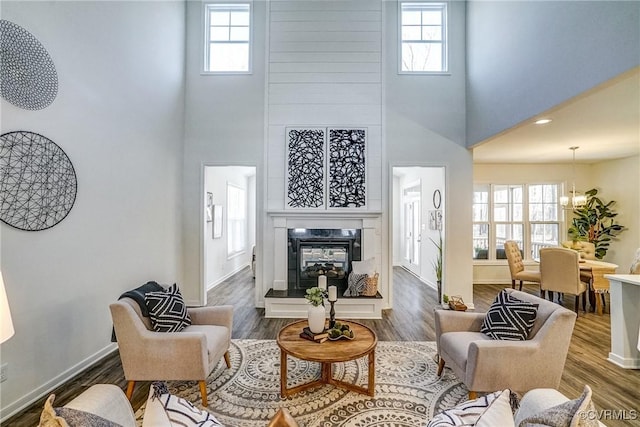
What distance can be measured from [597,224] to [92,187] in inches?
337

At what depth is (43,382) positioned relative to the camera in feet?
8.00

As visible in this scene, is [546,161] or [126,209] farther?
[546,161]

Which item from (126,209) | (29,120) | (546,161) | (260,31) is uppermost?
(260,31)

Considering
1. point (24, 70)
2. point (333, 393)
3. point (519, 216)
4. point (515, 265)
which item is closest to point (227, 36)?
point (24, 70)

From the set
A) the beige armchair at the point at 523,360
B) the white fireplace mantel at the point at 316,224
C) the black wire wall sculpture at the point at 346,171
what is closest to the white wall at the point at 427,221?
the black wire wall sculpture at the point at 346,171

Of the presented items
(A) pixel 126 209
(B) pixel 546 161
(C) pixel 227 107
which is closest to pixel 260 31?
(C) pixel 227 107

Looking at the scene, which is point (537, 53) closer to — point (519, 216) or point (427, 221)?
point (427, 221)

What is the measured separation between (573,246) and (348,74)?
4.91 m

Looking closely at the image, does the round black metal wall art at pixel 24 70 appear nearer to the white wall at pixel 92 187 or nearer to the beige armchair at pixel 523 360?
the white wall at pixel 92 187

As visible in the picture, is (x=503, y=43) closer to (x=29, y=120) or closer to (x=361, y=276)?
(x=361, y=276)

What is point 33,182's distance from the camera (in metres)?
2.39

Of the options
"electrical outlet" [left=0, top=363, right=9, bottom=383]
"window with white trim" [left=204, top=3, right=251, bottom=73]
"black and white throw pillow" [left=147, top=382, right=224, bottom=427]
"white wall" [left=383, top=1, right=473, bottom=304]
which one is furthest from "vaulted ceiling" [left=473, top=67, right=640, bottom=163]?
"electrical outlet" [left=0, top=363, right=9, bottom=383]

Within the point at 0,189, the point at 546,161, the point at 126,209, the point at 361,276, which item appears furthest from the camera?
the point at 546,161

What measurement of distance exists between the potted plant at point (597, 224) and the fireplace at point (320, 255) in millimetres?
4749
